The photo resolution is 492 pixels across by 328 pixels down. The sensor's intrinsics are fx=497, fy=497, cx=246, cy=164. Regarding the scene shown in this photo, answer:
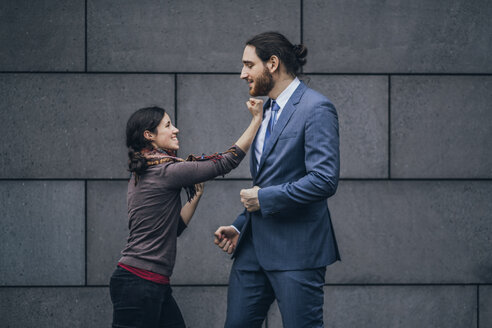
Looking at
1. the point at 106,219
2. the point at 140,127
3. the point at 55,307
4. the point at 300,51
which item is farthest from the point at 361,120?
the point at 55,307

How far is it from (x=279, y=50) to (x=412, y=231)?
7.68 feet

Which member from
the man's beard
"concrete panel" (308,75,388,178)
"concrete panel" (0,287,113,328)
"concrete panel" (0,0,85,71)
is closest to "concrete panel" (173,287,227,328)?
"concrete panel" (0,287,113,328)

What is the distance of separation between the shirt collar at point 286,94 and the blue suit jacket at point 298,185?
75mm

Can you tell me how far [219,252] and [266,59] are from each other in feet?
6.80

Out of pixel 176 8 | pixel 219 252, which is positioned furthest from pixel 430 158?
pixel 176 8

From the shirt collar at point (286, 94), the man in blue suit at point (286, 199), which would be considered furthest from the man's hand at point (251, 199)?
the shirt collar at point (286, 94)

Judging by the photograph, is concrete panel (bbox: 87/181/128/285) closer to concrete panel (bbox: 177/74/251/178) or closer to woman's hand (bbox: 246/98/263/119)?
concrete panel (bbox: 177/74/251/178)

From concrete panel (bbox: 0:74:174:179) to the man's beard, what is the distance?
155 centimetres

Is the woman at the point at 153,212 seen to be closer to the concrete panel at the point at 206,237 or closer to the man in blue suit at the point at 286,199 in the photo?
the man in blue suit at the point at 286,199

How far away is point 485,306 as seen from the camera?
457 centimetres

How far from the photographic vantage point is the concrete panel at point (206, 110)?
449cm

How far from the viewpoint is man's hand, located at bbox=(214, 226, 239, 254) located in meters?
3.23

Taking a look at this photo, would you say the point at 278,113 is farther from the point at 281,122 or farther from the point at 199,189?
the point at 199,189

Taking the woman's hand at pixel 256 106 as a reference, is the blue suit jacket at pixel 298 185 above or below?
below
